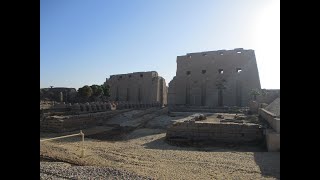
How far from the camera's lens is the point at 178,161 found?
8.76m

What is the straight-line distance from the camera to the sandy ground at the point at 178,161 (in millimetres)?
7227

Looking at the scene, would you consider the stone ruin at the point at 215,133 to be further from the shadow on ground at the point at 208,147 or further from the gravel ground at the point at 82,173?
the gravel ground at the point at 82,173

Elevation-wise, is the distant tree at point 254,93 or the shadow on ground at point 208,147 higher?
the distant tree at point 254,93

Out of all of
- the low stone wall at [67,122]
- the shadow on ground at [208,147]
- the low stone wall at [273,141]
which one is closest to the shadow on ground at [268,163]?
the low stone wall at [273,141]

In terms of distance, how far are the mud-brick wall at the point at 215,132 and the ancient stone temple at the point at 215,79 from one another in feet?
70.6

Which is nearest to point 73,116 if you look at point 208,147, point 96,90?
point 208,147

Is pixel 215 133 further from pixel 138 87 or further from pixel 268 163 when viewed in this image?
pixel 138 87

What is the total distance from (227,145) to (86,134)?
8.11m

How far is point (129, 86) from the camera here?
39000 mm

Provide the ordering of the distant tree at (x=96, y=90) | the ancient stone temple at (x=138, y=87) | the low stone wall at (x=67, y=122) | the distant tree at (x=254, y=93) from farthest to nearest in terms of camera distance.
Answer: the distant tree at (x=96, y=90) → the ancient stone temple at (x=138, y=87) → the distant tree at (x=254, y=93) → the low stone wall at (x=67, y=122)

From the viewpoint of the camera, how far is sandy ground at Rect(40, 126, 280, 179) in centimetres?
723
